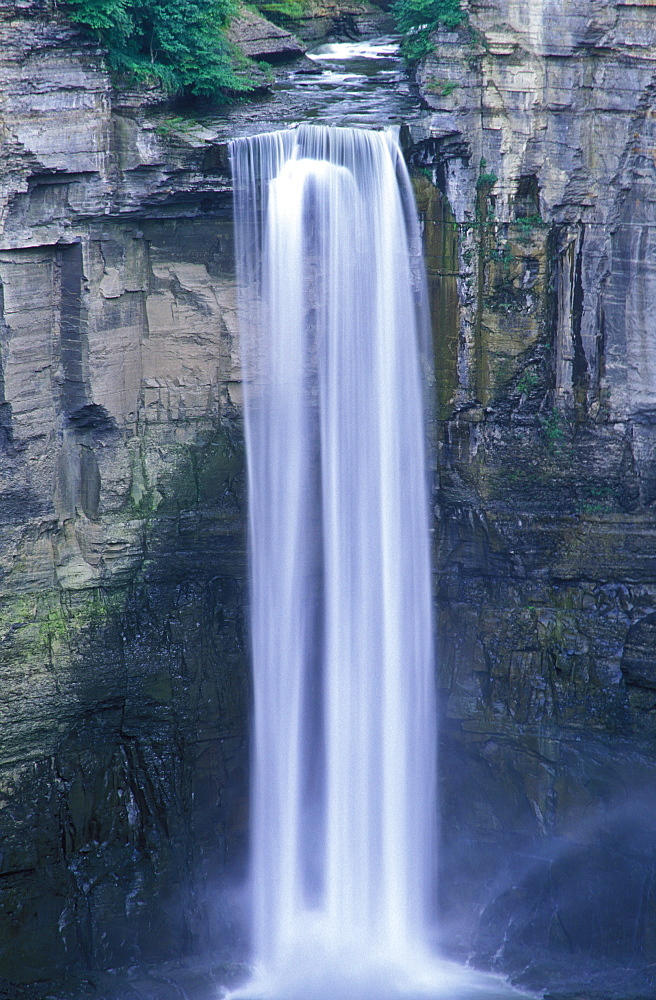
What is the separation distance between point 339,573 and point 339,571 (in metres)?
0.04

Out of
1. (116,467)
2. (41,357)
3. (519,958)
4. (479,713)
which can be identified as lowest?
(519,958)

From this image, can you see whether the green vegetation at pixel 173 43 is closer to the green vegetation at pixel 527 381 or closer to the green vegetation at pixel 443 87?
the green vegetation at pixel 443 87

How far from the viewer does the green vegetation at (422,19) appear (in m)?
21.1

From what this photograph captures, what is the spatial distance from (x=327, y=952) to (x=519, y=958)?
3.62 metres

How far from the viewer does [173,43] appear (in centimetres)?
2078

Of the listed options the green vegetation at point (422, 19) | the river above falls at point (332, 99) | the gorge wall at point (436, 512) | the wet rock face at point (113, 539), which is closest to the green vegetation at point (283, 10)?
the river above falls at point (332, 99)

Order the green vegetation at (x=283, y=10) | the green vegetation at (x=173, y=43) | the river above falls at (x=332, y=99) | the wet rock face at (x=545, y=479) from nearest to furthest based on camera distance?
the green vegetation at (x=173, y=43)
the wet rock face at (x=545, y=479)
the river above falls at (x=332, y=99)
the green vegetation at (x=283, y=10)

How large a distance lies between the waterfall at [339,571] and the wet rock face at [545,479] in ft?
2.64

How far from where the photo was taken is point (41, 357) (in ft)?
67.9

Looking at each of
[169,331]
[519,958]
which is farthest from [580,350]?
[519,958]

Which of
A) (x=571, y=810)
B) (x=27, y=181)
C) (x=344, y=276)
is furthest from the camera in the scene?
(x=571, y=810)

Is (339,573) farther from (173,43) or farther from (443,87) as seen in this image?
(173,43)

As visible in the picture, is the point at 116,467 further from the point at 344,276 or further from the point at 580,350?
the point at 580,350

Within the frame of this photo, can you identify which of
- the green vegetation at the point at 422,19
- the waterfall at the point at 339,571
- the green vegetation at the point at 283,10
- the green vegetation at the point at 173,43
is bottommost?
the waterfall at the point at 339,571
